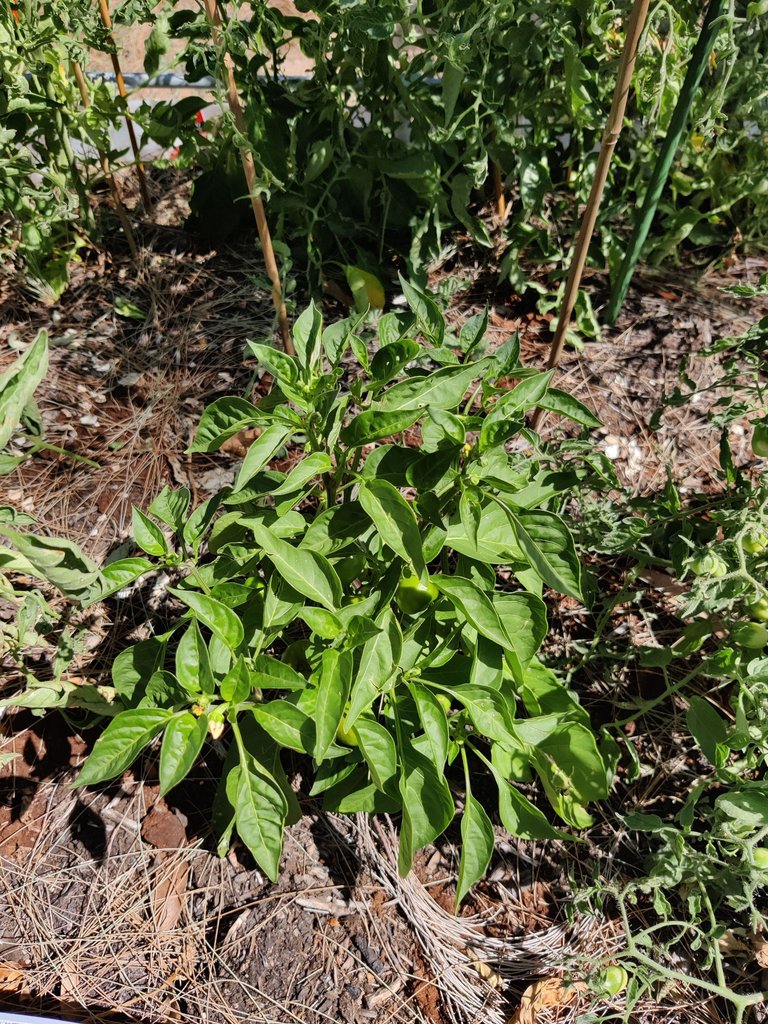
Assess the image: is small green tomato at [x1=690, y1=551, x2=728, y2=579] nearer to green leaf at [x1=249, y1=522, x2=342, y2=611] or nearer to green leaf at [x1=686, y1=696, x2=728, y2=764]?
green leaf at [x1=686, y1=696, x2=728, y2=764]

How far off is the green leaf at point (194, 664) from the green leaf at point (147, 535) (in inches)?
8.2

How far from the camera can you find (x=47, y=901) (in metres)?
1.55

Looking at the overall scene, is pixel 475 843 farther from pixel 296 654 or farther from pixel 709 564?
pixel 709 564

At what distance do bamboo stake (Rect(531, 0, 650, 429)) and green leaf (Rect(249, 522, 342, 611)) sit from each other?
0.93 metres

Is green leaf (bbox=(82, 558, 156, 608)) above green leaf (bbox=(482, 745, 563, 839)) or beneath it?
above

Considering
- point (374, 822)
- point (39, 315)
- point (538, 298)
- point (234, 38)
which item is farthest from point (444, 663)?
point (39, 315)

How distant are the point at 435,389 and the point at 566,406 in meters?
0.28

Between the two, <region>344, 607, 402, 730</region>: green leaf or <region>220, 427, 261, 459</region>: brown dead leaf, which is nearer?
<region>344, 607, 402, 730</region>: green leaf

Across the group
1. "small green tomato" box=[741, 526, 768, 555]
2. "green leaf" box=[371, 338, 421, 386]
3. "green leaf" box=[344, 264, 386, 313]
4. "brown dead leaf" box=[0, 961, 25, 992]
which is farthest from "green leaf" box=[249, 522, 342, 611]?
"green leaf" box=[344, 264, 386, 313]

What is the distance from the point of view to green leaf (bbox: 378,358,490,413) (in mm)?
1297

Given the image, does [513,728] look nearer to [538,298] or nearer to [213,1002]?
[213,1002]

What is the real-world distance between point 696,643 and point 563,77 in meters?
1.54

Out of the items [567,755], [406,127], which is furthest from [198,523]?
[406,127]

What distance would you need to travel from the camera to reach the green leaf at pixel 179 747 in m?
1.12
